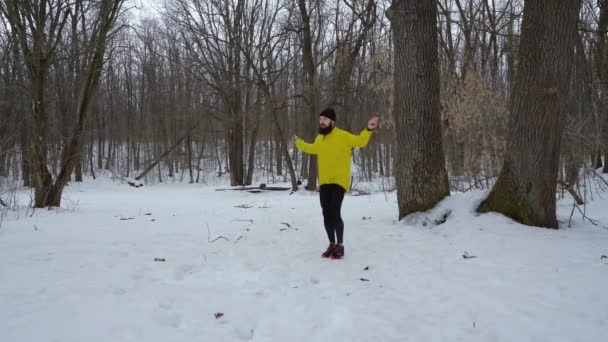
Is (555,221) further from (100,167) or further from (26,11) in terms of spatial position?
(100,167)

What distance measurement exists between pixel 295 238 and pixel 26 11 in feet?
26.0

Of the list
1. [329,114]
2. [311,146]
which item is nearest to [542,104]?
[329,114]

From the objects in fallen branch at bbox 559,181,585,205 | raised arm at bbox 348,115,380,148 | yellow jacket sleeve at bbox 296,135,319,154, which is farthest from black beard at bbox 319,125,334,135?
fallen branch at bbox 559,181,585,205

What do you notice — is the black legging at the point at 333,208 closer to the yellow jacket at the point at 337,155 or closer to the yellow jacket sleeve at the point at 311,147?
the yellow jacket at the point at 337,155

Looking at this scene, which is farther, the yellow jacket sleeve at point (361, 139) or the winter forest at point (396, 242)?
the yellow jacket sleeve at point (361, 139)

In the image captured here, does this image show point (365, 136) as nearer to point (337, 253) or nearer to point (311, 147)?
point (311, 147)

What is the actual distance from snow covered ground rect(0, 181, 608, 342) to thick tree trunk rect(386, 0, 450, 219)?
40cm

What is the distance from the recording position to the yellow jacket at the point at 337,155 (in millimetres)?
4371

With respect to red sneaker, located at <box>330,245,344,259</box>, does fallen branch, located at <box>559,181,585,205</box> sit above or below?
above

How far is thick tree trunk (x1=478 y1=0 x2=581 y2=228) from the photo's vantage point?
4.84 m

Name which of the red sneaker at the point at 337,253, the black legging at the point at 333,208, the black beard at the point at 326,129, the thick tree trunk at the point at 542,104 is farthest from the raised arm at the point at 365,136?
the thick tree trunk at the point at 542,104

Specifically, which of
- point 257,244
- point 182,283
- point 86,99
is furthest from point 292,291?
point 86,99

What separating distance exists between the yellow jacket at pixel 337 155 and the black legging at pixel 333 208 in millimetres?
78

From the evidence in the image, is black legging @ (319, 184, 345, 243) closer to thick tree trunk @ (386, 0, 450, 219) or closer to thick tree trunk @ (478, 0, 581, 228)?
thick tree trunk @ (386, 0, 450, 219)
